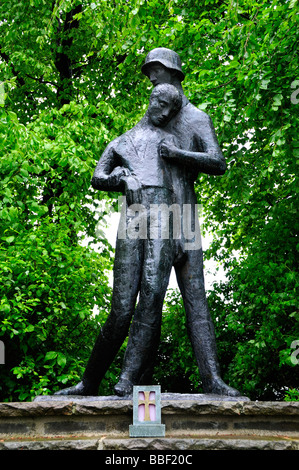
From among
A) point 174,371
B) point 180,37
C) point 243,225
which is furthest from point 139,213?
point 174,371

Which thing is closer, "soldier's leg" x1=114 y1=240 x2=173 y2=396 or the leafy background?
"soldier's leg" x1=114 y1=240 x2=173 y2=396

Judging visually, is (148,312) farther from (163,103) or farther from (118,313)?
(163,103)

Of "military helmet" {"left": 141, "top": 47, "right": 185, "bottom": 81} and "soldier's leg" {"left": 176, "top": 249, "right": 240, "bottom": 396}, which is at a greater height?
"military helmet" {"left": 141, "top": 47, "right": 185, "bottom": 81}

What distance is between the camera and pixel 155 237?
4691 mm

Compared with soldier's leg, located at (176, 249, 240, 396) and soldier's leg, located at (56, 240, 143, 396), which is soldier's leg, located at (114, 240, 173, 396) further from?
soldier's leg, located at (176, 249, 240, 396)

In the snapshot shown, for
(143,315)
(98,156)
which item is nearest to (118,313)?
(143,315)

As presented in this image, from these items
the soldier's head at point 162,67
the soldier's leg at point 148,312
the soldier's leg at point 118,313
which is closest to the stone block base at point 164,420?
the soldier's leg at point 148,312

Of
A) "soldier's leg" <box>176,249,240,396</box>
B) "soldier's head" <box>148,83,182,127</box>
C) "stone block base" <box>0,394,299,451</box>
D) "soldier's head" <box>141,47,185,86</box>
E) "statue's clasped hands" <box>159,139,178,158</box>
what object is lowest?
"stone block base" <box>0,394,299,451</box>

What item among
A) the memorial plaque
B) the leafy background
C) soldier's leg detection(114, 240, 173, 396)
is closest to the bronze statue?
soldier's leg detection(114, 240, 173, 396)

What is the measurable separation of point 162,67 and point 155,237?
1475 millimetres

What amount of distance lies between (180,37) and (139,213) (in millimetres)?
6036

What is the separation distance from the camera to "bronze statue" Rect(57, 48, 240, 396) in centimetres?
462

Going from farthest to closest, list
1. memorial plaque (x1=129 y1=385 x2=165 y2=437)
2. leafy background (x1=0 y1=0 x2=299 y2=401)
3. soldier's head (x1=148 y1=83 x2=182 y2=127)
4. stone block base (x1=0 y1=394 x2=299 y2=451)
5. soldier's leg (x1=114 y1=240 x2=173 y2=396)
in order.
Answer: leafy background (x1=0 y1=0 x2=299 y2=401)
soldier's head (x1=148 y1=83 x2=182 y2=127)
soldier's leg (x1=114 y1=240 x2=173 y2=396)
stone block base (x1=0 y1=394 x2=299 y2=451)
memorial plaque (x1=129 y1=385 x2=165 y2=437)

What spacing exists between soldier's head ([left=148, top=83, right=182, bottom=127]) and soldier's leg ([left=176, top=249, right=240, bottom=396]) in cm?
112
